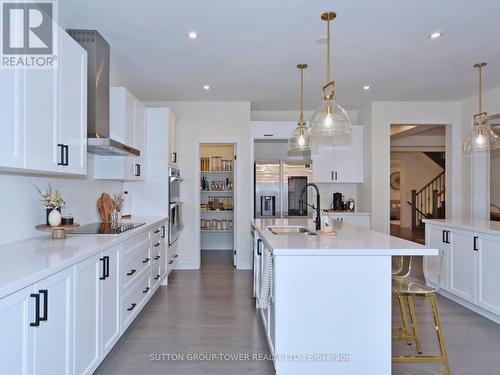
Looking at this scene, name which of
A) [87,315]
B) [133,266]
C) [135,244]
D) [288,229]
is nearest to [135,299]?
[133,266]

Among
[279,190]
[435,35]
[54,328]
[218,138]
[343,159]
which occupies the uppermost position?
[435,35]

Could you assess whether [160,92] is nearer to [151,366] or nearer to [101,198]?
[101,198]

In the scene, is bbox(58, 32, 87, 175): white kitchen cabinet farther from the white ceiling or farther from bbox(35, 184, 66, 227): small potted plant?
the white ceiling

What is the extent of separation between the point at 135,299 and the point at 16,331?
1.67 metres

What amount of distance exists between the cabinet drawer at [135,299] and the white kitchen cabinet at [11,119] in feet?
4.73

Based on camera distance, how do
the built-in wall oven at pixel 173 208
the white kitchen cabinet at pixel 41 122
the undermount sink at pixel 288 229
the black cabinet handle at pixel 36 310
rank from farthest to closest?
the built-in wall oven at pixel 173 208 < the undermount sink at pixel 288 229 < the white kitchen cabinet at pixel 41 122 < the black cabinet handle at pixel 36 310

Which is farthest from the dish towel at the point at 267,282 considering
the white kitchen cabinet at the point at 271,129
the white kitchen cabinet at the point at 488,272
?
the white kitchen cabinet at the point at 271,129

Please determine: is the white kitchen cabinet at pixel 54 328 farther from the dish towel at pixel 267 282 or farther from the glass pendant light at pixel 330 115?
the glass pendant light at pixel 330 115

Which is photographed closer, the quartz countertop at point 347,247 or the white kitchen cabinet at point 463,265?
the quartz countertop at point 347,247

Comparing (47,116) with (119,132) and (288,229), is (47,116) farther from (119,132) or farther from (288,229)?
(288,229)

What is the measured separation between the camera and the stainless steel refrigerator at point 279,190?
530cm

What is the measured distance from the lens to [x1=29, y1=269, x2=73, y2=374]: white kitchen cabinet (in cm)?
151

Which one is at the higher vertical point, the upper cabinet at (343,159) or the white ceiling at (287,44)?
the white ceiling at (287,44)

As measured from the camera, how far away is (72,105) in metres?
2.34
